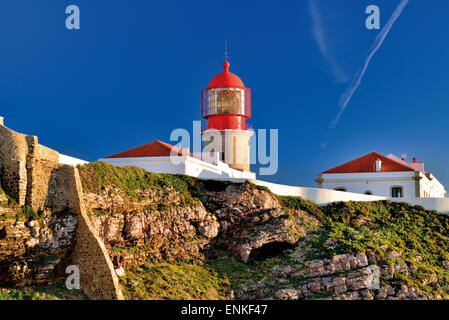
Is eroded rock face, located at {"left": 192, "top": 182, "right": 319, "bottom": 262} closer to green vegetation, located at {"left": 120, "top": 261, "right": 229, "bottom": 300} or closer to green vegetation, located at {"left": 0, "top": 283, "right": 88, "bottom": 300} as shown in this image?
green vegetation, located at {"left": 120, "top": 261, "right": 229, "bottom": 300}

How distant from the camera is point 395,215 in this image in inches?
1439

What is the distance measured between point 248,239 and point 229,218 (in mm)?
1571

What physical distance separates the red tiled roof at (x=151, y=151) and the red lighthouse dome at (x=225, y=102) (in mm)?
7669

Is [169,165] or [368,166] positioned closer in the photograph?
→ [169,165]

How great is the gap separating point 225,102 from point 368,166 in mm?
11520

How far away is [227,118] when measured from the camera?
42.2 m

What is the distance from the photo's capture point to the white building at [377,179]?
136ft

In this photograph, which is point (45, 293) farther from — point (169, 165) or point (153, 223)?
point (169, 165)

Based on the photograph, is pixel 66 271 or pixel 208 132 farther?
pixel 208 132

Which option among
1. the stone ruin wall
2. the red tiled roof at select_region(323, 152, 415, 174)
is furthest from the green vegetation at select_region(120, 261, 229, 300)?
the red tiled roof at select_region(323, 152, 415, 174)

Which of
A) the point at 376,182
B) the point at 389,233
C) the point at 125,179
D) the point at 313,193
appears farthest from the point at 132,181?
the point at 376,182

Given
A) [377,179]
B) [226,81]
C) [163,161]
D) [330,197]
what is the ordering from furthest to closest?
[377,179] → [226,81] → [330,197] → [163,161]

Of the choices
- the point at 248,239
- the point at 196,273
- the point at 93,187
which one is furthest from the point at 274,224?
the point at 93,187
